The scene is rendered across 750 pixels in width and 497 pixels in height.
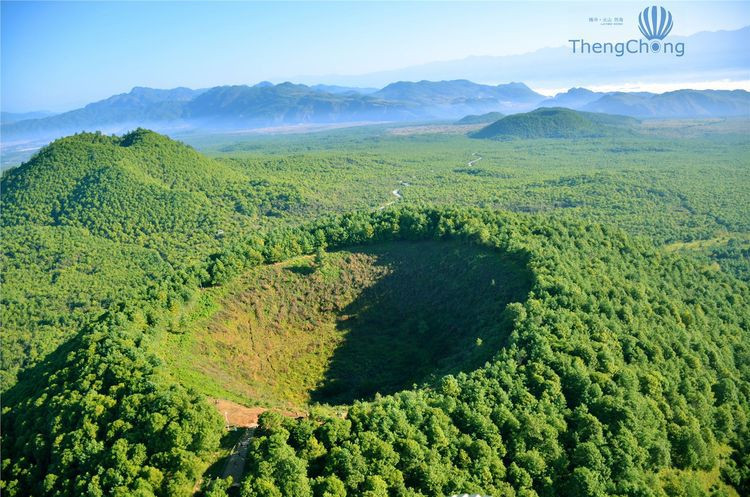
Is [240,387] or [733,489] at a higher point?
[240,387]

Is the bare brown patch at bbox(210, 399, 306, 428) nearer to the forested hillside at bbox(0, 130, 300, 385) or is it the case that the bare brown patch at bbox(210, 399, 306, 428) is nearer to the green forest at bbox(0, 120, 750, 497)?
the green forest at bbox(0, 120, 750, 497)

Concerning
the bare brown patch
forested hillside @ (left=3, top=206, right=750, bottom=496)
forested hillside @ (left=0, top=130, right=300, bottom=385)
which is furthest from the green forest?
the bare brown patch

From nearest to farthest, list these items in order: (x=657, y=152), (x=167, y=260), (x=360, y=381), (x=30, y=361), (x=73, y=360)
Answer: (x=73, y=360), (x=360, y=381), (x=30, y=361), (x=167, y=260), (x=657, y=152)

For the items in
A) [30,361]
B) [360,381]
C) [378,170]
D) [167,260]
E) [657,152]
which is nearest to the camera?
[360,381]

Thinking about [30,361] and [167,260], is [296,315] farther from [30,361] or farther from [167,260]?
[167,260]

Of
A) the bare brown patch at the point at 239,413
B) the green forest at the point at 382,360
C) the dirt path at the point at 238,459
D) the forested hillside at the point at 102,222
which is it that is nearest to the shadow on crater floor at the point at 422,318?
the green forest at the point at 382,360

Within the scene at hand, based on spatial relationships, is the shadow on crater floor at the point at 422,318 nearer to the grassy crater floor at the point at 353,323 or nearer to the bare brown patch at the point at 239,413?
the grassy crater floor at the point at 353,323

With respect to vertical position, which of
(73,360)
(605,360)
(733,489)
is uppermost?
(73,360)

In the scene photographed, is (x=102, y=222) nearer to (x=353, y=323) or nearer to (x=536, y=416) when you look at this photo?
(x=353, y=323)

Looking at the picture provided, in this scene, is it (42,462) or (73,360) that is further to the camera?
(73,360)

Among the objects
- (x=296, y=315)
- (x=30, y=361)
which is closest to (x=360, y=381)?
(x=296, y=315)
